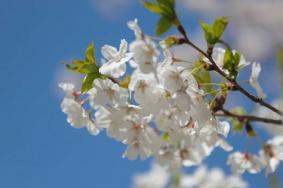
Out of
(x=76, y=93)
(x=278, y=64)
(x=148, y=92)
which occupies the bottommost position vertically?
(x=148, y=92)

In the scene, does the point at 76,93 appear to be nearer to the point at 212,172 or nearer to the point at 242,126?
the point at 242,126

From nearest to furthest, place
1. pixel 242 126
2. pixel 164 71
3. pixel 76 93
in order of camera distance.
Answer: pixel 164 71
pixel 76 93
pixel 242 126

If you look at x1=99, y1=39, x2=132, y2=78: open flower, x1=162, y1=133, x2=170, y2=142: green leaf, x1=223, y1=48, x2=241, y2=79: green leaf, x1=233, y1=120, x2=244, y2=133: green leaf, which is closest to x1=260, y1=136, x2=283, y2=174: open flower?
x1=233, y1=120, x2=244, y2=133: green leaf

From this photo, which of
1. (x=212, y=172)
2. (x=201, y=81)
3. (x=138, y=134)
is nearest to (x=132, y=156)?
(x=138, y=134)

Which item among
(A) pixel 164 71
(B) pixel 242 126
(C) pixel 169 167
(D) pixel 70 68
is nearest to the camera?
(A) pixel 164 71

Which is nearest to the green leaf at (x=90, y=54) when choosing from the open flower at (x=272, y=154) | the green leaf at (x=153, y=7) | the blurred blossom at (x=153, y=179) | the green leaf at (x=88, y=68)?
the green leaf at (x=88, y=68)

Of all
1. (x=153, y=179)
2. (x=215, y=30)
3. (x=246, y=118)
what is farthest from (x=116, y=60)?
(x=153, y=179)
